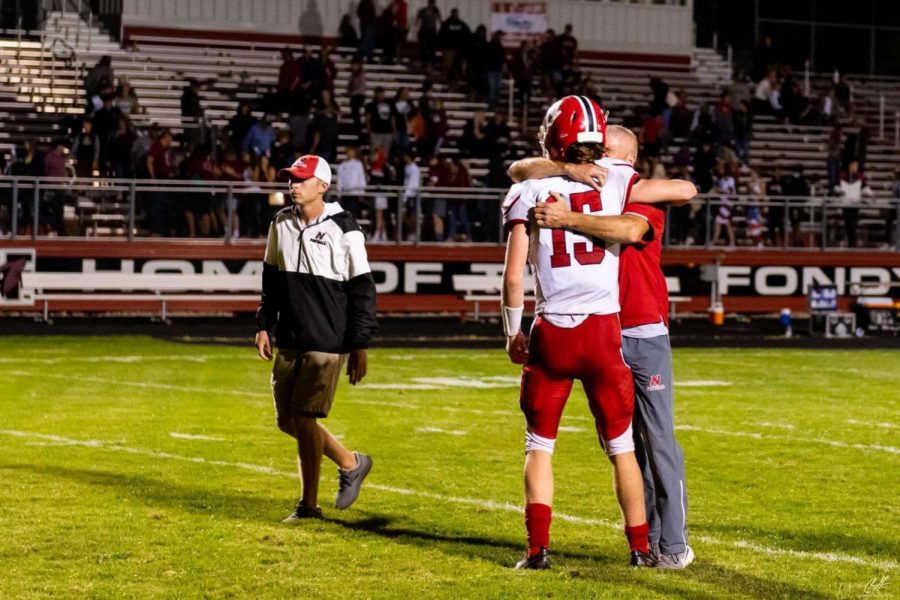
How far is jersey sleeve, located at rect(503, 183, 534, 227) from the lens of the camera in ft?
22.8

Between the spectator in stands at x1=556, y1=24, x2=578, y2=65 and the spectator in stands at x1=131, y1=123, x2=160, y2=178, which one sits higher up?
the spectator in stands at x1=556, y1=24, x2=578, y2=65

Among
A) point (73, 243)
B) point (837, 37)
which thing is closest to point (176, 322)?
point (73, 243)

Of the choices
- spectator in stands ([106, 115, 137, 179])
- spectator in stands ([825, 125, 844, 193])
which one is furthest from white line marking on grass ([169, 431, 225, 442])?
spectator in stands ([825, 125, 844, 193])

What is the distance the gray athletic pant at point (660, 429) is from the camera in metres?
7.29

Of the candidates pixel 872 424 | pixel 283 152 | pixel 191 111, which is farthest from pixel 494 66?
pixel 872 424

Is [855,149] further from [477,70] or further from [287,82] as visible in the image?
[287,82]

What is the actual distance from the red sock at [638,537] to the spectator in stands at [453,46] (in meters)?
26.7

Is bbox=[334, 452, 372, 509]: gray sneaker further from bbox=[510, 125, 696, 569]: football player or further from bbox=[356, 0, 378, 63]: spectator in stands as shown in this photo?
bbox=[356, 0, 378, 63]: spectator in stands

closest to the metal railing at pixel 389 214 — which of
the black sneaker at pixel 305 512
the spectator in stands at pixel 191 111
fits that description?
the spectator in stands at pixel 191 111

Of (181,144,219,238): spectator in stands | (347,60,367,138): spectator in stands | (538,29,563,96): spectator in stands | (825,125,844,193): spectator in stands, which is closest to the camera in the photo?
(181,144,219,238): spectator in stands

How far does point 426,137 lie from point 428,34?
5485mm

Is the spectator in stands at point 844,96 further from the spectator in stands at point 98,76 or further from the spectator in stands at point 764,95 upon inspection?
the spectator in stands at point 98,76

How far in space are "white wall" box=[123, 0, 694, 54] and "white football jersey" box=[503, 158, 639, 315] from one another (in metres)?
28.3

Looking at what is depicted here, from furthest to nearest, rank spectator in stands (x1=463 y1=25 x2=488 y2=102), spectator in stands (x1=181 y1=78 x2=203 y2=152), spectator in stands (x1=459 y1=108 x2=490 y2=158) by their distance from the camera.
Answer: spectator in stands (x1=463 y1=25 x2=488 y2=102) → spectator in stands (x1=459 y1=108 x2=490 y2=158) → spectator in stands (x1=181 y1=78 x2=203 y2=152)
